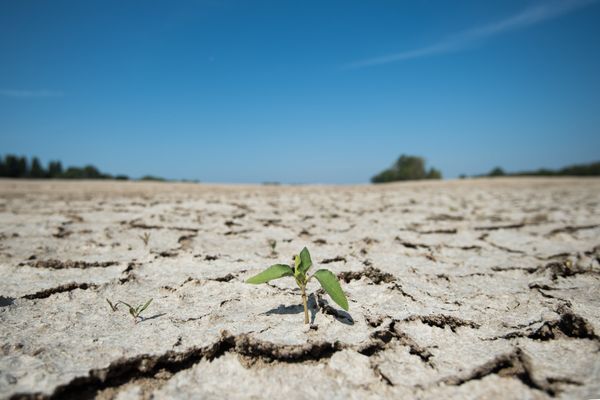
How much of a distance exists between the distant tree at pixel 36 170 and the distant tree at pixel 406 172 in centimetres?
2485

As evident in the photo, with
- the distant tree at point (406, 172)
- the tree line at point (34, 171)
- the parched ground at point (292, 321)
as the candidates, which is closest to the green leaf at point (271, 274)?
the parched ground at point (292, 321)

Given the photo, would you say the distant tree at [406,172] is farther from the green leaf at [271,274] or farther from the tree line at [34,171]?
the green leaf at [271,274]

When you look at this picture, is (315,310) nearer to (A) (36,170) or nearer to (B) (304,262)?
(B) (304,262)

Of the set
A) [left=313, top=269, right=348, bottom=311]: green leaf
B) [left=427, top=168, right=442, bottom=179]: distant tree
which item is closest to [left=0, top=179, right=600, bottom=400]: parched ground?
[left=313, top=269, right=348, bottom=311]: green leaf

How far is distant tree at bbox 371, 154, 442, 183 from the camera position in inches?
1140

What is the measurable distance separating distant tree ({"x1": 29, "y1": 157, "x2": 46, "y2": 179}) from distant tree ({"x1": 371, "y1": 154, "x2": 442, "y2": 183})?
24852mm

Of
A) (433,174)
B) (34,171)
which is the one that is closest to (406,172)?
(433,174)

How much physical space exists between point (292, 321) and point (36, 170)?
2779 centimetres

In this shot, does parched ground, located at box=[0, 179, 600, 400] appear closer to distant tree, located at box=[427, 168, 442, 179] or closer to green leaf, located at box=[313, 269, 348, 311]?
green leaf, located at box=[313, 269, 348, 311]

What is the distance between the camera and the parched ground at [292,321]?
806mm

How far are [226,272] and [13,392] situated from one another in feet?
3.03

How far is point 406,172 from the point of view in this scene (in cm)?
3055

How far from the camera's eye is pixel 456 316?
1146mm

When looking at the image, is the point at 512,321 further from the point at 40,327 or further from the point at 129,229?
the point at 129,229
